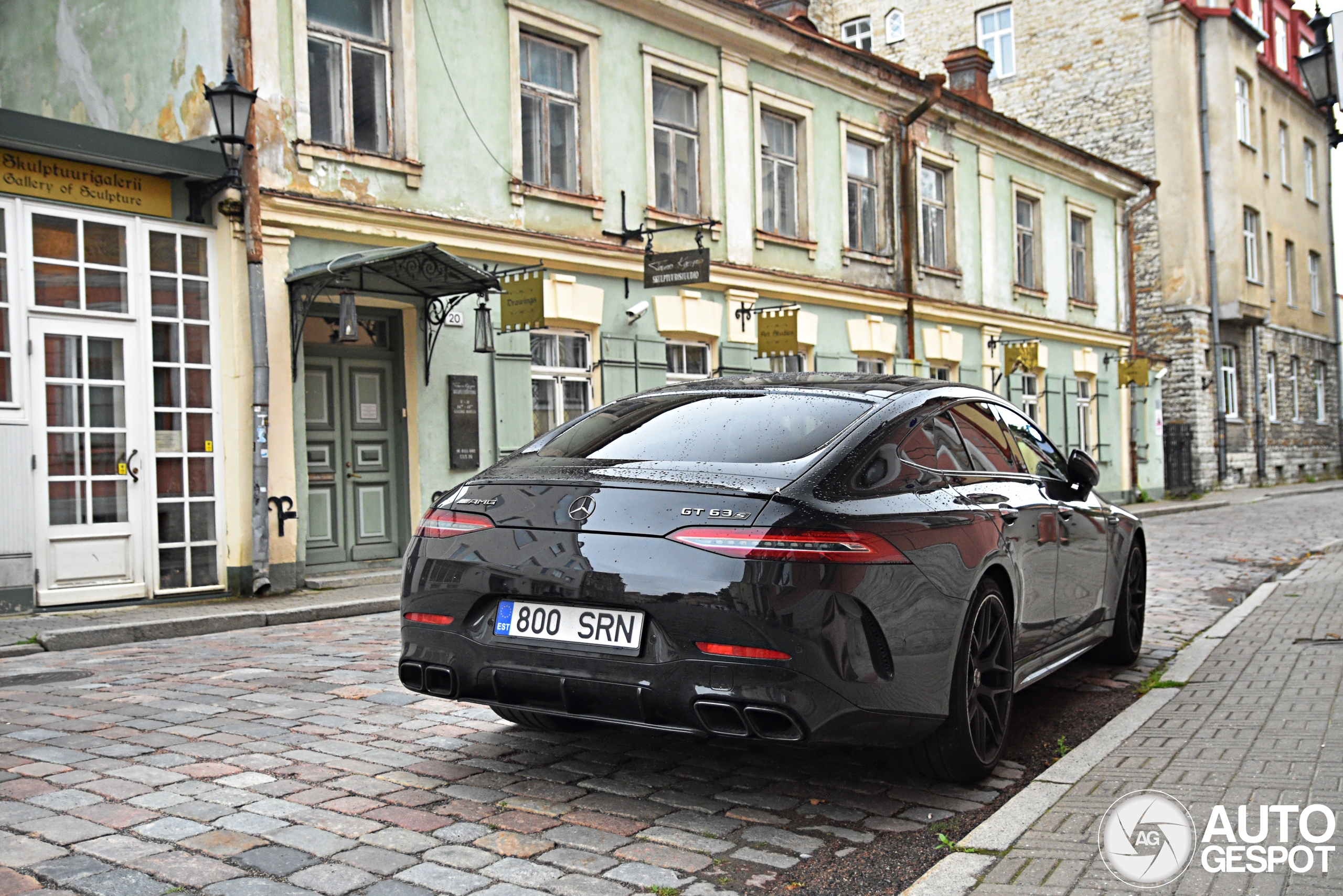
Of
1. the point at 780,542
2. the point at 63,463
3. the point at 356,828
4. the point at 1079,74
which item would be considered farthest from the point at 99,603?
the point at 1079,74

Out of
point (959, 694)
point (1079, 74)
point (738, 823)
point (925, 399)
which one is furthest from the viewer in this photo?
point (1079, 74)

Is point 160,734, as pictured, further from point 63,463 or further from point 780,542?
point 63,463

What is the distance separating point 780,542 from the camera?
3.75 meters

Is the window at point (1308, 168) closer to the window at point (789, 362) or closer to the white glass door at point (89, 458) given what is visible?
the window at point (789, 362)

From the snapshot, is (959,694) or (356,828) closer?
(356,828)

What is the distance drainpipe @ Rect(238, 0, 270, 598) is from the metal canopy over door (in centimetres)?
89

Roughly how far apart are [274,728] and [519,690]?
1.74 metres

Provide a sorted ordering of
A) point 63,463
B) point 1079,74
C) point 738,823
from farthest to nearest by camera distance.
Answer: point 1079,74 < point 63,463 < point 738,823

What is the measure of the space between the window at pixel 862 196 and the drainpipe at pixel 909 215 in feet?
1.92

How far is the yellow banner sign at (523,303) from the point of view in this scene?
12750mm

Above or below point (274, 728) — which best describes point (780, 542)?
above

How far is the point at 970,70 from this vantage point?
24906 millimetres


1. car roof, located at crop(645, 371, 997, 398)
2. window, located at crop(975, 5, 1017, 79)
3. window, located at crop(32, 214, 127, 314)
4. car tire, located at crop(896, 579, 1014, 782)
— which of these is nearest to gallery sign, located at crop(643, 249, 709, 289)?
window, located at crop(32, 214, 127, 314)

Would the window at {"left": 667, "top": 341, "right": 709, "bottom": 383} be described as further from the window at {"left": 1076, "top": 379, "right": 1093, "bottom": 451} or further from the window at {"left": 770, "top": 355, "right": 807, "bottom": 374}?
the window at {"left": 1076, "top": 379, "right": 1093, "bottom": 451}
